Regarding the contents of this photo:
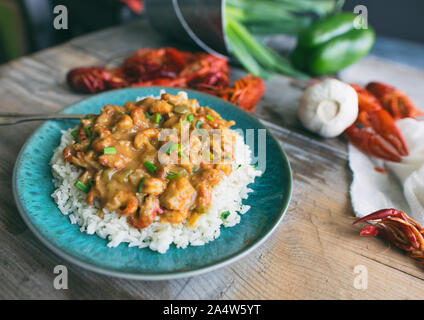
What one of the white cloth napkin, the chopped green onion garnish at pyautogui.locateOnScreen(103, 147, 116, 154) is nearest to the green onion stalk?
the white cloth napkin

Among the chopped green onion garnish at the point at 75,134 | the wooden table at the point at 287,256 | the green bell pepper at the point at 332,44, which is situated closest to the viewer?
the wooden table at the point at 287,256

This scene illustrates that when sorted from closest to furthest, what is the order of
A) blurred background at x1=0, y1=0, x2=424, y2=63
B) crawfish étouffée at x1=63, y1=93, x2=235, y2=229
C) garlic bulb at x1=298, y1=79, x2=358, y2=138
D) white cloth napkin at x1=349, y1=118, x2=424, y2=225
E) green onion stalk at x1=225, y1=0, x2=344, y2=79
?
crawfish étouffée at x1=63, y1=93, x2=235, y2=229, white cloth napkin at x1=349, y1=118, x2=424, y2=225, garlic bulb at x1=298, y1=79, x2=358, y2=138, green onion stalk at x1=225, y1=0, x2=344, y2=79, blurred background at x1=0, y1=0, x2=424, y2=63

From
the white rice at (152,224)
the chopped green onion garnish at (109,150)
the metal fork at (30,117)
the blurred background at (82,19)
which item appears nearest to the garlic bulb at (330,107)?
the white rice at (152,224)

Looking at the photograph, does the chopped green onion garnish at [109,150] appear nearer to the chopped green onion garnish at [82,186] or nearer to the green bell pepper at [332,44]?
the chopped green onion garnish at [82,186]

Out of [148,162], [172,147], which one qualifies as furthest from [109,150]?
[172,147]

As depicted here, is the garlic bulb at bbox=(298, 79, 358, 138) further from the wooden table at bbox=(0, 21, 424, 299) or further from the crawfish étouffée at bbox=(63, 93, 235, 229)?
the crawfish étouffée at bbox=(63, 93, 235, 229)

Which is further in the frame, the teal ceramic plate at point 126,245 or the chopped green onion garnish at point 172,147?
the chopped green onion garnish at point 172,147
